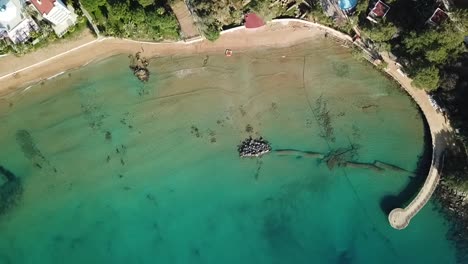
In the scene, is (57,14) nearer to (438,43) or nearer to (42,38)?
(42,38)

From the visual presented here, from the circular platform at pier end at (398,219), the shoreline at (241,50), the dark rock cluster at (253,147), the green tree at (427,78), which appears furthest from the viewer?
the dark rock cluster at (253,147)

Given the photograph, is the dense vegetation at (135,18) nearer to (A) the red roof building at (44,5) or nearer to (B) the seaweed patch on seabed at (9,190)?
(A) the red roof building at (44,5)

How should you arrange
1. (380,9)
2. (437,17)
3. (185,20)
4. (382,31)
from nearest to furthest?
(437,17) → (382,31) → (380,9) → (185,20)

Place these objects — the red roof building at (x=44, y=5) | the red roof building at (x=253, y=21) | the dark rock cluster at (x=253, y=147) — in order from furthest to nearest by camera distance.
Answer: the dark rock cluster at (x=253, y=147)
the red roof building at (x=253, y=21)
the red roof building at (x=44, y=5)

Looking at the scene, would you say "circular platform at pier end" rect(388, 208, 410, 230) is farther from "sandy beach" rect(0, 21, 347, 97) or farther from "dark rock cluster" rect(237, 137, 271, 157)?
"sandy beach" rect(0, 21, 347, 97)

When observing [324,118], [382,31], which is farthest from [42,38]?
[382,31]

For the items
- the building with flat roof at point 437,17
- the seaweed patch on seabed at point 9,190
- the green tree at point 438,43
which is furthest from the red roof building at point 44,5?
the building with flat roof at point 437,17

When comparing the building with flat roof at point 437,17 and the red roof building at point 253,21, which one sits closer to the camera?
the building with flat roof at point 437,17

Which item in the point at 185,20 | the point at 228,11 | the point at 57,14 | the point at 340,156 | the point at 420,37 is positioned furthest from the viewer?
the point at 340,156
